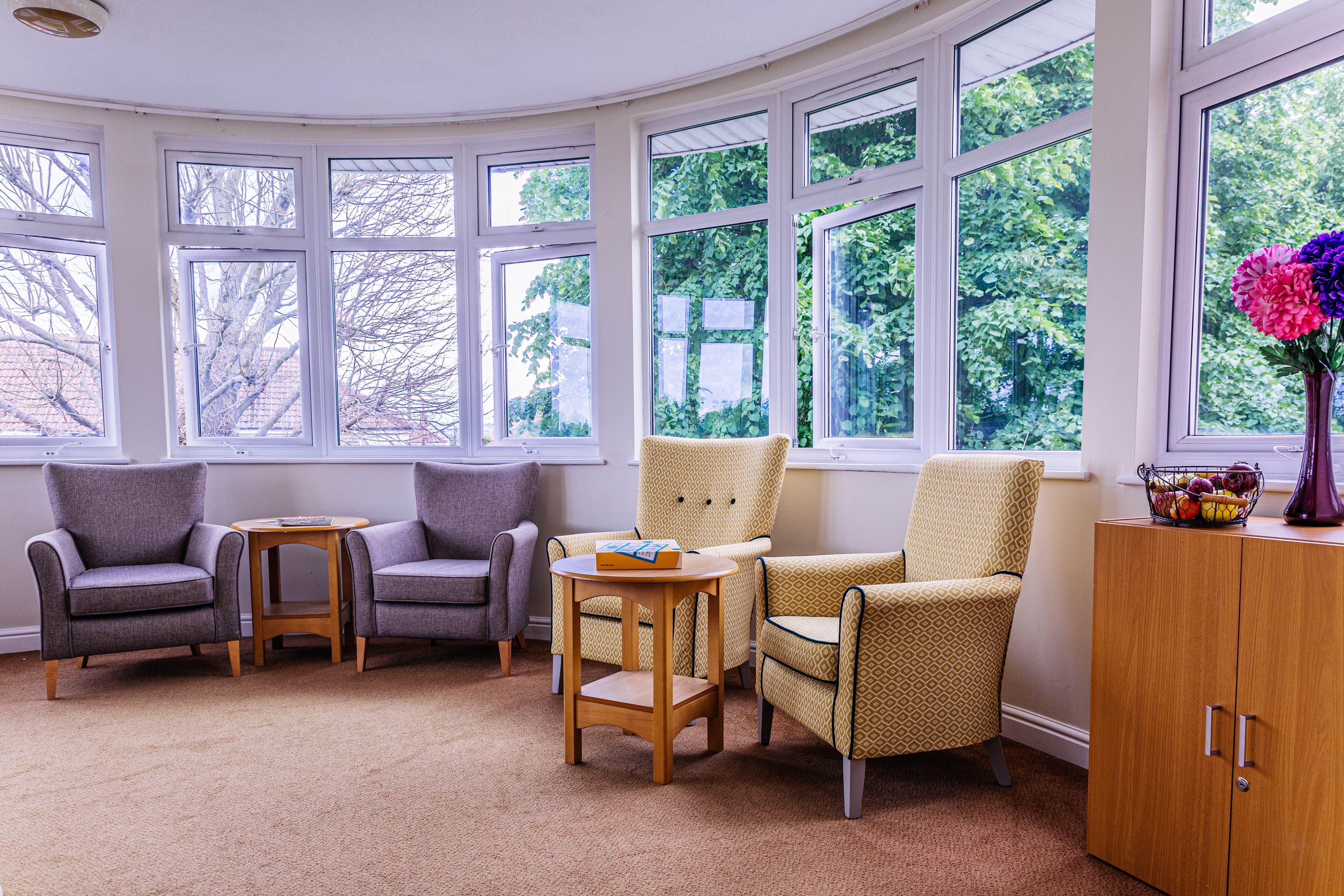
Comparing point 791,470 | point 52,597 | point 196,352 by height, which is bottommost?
point 52,597

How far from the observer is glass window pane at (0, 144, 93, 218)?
12.8ft

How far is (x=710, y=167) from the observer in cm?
385

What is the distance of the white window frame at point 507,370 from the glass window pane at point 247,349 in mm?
1067

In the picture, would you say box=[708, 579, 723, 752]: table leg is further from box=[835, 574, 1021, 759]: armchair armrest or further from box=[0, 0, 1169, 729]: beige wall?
box=[0, 0, 1169, 729]: beige wall

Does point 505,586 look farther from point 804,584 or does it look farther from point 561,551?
point 804,584

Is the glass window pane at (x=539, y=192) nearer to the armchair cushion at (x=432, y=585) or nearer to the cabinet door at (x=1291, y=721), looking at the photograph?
the armchair cushion at (x=432, y=585)

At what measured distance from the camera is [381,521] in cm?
418

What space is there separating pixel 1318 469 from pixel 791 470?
1.99 meters

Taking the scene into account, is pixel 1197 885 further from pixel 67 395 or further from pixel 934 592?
pixel 67 395

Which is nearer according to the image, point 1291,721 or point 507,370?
point 1291,721

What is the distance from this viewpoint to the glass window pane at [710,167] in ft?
12.2

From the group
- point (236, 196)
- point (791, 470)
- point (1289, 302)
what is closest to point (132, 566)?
point (236, 196)

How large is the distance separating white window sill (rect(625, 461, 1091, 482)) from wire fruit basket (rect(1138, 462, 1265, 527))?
64 cm

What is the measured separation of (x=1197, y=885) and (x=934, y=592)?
80cm
